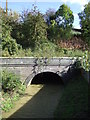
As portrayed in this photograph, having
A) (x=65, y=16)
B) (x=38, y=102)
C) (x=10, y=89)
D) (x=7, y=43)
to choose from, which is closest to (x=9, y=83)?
(x=10, y=89)

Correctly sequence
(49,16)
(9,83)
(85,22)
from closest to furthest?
(9,83)
(85,22)
(49,16)

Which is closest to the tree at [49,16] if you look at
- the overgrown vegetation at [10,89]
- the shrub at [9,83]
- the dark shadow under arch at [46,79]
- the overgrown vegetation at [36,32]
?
the overgrown vegetation at [36,32]

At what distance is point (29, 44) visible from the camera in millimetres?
15273

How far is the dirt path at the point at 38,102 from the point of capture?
826 centimetres

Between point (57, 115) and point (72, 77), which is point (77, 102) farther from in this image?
point (72, 77)

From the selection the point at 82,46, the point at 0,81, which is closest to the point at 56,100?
the point at 0,81

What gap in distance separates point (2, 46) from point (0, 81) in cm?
395

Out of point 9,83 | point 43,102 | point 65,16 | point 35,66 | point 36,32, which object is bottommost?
point 43,102

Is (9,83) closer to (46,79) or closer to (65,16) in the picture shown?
(46,79)

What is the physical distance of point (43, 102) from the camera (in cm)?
984

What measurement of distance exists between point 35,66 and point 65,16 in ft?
23.3

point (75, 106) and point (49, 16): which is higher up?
point (49, 16)

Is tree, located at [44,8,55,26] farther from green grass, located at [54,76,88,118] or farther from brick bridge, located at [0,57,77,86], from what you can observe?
green grass, located at [54,76,88,118]

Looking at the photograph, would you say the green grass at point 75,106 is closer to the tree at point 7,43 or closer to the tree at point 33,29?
the tree at point 7,43
